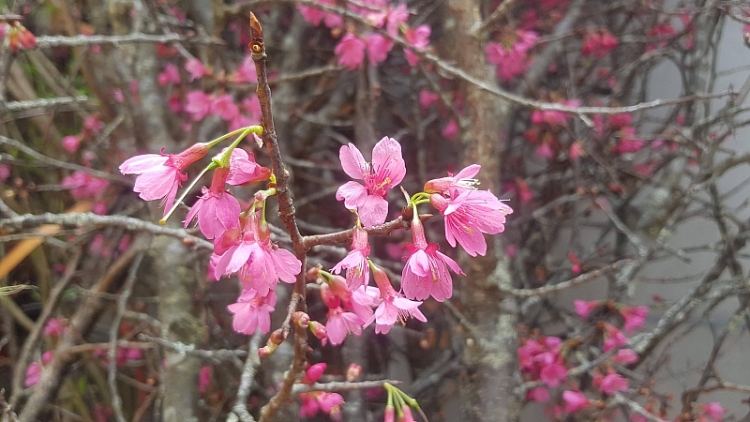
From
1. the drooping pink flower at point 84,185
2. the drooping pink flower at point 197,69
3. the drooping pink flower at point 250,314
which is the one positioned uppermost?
the drooping pink flower at point 197,69

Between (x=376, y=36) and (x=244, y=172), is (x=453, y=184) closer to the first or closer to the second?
(x=244, y=172)

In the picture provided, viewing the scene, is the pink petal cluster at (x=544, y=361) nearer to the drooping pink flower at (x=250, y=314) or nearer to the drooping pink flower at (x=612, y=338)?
the drooping pink flower at (x=612, y=338)

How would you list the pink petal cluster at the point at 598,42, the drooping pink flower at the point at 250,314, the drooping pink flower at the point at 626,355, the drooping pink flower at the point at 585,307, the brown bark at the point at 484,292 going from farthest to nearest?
the pink petal cluster at the point at 598,42 → the drooping pink flower at the point at 585,307 → the drooping pink flower at the point at 626,355 → the brown bark at the point at 484,292 → the drooping pink flower at the point at 250,314

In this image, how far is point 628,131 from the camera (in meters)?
1.48

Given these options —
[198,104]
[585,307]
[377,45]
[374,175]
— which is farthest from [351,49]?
[585,307]

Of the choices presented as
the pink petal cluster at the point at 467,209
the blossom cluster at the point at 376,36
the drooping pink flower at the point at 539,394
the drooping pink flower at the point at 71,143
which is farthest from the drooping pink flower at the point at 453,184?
the drooping pink flower at the point at 71,143

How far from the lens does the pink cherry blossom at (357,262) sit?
0.43 m

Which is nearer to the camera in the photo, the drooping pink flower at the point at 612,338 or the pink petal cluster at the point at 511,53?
the drooping pink flower at the point at 612,338

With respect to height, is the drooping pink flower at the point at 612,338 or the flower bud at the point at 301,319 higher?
the drooping pink flower at the point at 612,338

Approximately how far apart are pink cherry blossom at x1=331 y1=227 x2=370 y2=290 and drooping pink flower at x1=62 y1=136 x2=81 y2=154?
1221mm

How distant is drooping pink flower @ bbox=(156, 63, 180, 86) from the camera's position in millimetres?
1376

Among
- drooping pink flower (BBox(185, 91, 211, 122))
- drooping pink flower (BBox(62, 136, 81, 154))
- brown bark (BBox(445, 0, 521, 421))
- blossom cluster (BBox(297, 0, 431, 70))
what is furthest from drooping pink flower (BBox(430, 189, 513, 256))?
drooping pink flower (BBox(62, 136, 81, 154))

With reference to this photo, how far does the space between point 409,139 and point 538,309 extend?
2.07 feet

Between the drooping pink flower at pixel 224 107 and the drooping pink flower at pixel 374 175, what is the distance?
75 centimetres
